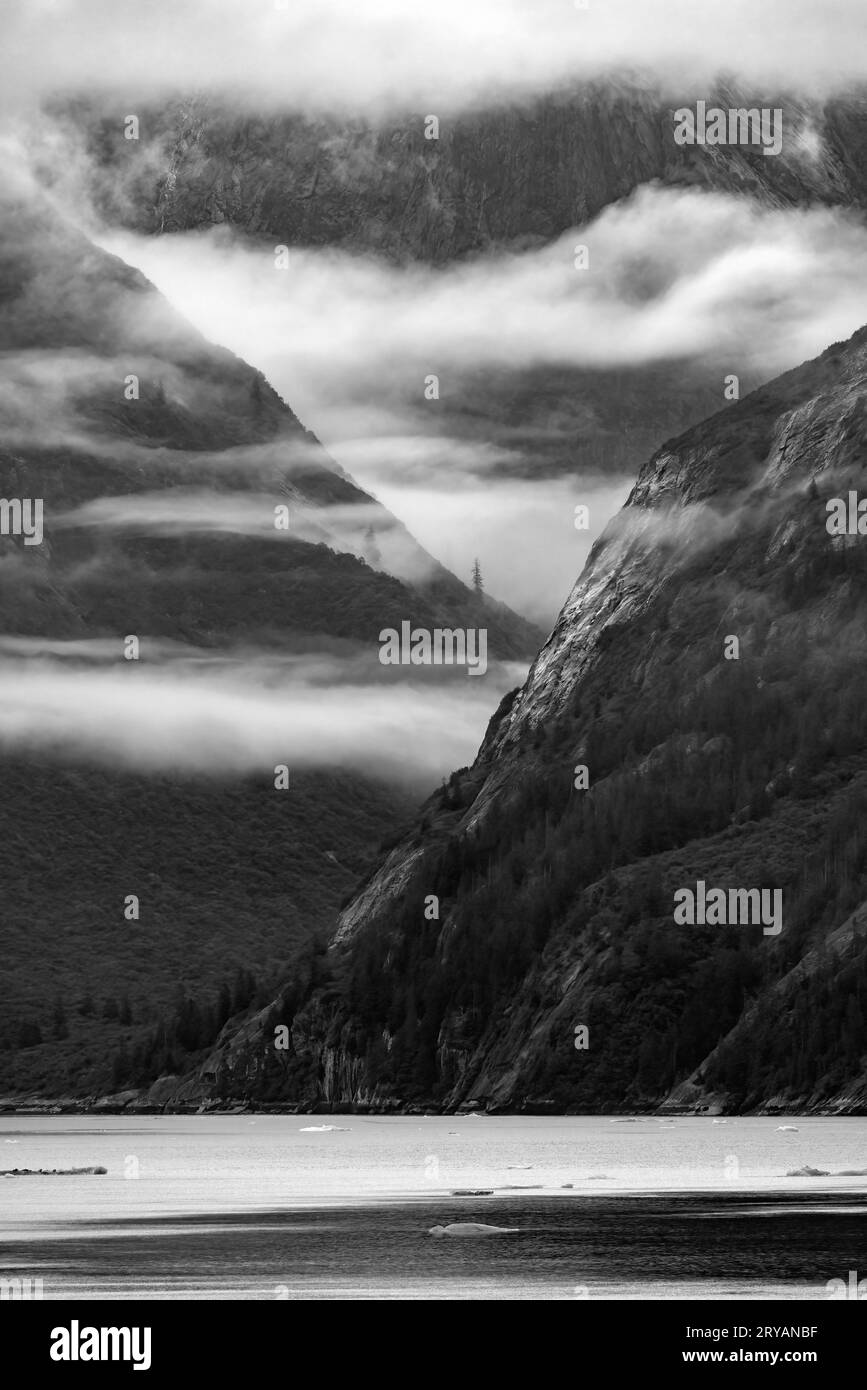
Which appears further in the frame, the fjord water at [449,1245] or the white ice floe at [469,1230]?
the white ice floe at [469,1230]

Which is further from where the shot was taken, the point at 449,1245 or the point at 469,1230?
the point at 469,1230

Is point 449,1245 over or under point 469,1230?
over

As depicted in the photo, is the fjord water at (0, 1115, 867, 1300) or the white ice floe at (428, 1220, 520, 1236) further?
the white ice floe at (428, 1220, 520, 1236)

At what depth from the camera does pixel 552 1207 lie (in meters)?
178

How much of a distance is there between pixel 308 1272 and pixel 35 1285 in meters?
14.8
